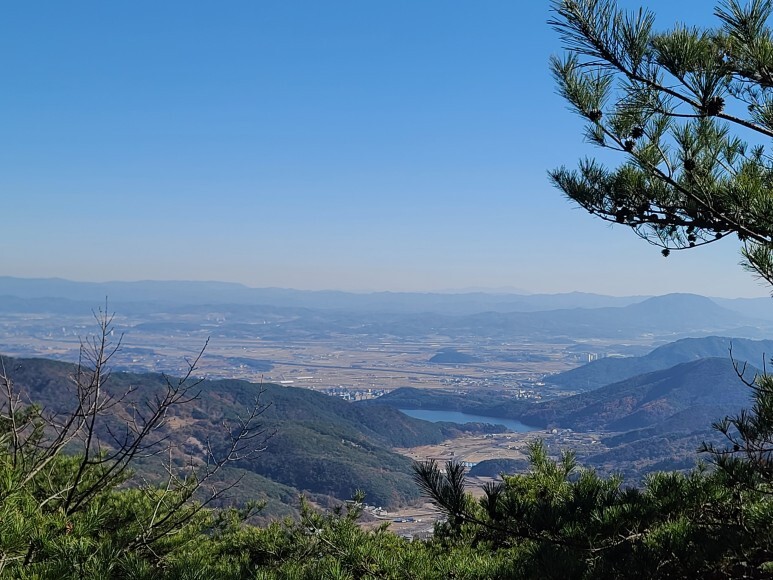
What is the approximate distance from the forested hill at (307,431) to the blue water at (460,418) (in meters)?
11.3

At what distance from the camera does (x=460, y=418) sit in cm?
9550

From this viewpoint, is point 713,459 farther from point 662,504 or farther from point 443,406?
point 443,406

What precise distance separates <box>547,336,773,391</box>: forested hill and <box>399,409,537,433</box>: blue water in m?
33.9

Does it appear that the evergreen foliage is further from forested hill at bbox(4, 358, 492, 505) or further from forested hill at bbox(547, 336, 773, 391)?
forested hill at bbox(547, 336, 773, 391)

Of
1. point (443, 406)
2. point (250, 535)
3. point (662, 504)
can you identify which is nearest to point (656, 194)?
point (662, 504)

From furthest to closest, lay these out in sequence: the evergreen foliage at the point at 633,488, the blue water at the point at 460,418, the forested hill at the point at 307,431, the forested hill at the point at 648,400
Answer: the forested hill at the point at 648,400
the blue water at the point at 460,418
the forested hill at the point at 307,431
the evergreen foliage at the point at 633,488

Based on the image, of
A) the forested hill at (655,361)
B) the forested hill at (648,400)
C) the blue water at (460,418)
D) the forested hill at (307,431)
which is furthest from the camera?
the forested hill at (655,361)

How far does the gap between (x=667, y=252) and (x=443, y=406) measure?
102420mm

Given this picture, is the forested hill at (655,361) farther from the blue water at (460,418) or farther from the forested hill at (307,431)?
the forested hill at (307,431)

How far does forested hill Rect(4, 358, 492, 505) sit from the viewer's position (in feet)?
158

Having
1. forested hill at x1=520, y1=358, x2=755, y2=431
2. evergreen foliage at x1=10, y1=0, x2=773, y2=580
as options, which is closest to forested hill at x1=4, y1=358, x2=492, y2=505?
forested hill at x1=520, y1=358, x2=755, y2=431

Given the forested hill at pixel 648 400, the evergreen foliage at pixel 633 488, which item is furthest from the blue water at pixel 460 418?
the evergreen foliage at pixel 633 488

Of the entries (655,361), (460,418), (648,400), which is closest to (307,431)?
(460,418)

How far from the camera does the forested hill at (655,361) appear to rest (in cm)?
12900
